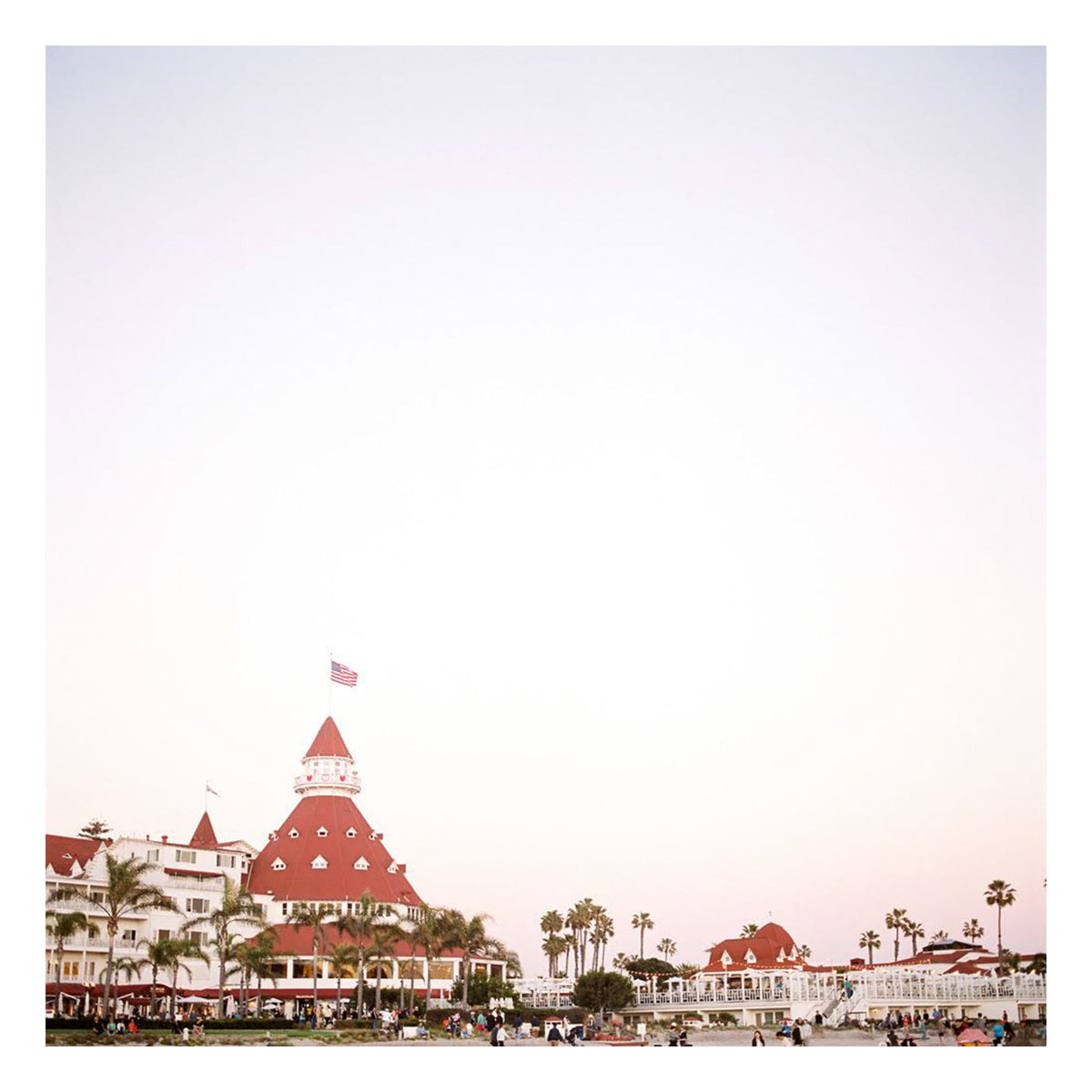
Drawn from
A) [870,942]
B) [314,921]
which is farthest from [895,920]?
[314,921]

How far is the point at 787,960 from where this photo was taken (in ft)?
251

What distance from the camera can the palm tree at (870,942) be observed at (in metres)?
74.2

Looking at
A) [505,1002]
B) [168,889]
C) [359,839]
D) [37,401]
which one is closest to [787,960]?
[505,1002]

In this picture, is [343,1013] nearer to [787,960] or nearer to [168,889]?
[168,889]

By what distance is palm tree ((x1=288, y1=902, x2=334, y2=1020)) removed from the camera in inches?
2648

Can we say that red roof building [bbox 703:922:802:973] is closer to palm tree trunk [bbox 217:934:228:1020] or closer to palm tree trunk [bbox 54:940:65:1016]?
palm tree trunk [bbox 217:934:228:1020]

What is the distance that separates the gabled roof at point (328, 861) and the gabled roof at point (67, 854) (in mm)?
11363

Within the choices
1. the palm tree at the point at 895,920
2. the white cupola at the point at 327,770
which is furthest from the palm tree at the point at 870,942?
the white cupola at the point at 327,770

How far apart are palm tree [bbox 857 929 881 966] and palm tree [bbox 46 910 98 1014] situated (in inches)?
1440

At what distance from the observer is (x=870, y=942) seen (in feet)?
248

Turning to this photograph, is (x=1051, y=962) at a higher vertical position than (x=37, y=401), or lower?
lower

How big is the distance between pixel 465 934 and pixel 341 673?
1410 centimetres

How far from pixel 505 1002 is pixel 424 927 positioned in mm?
5548
